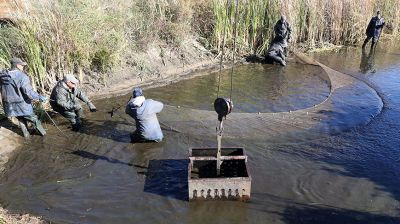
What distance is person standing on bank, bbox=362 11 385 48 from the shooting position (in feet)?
43.6

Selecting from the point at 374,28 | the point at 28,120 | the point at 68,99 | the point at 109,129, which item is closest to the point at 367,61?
the point at 374,28

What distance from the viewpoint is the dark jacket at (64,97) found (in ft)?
24.4

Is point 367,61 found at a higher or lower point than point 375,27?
lower

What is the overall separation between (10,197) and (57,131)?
2177 mm

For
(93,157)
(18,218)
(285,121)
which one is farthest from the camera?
(285,121)

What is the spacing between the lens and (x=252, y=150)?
7059 mm

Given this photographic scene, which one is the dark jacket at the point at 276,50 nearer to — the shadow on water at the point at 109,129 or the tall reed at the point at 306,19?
the tall reed at the point at 306,19

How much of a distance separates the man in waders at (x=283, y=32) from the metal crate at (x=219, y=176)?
6.52m

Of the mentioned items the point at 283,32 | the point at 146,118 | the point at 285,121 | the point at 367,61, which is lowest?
the point at 367,61

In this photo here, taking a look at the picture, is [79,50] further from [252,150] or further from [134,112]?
[252,150]

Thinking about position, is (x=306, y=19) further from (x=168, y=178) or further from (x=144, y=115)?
(x=168, y=178)

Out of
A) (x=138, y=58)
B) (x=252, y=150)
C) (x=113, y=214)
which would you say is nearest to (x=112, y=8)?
(x=138, y=58)

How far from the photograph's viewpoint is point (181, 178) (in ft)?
20.5

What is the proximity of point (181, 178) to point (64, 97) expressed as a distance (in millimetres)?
2940
